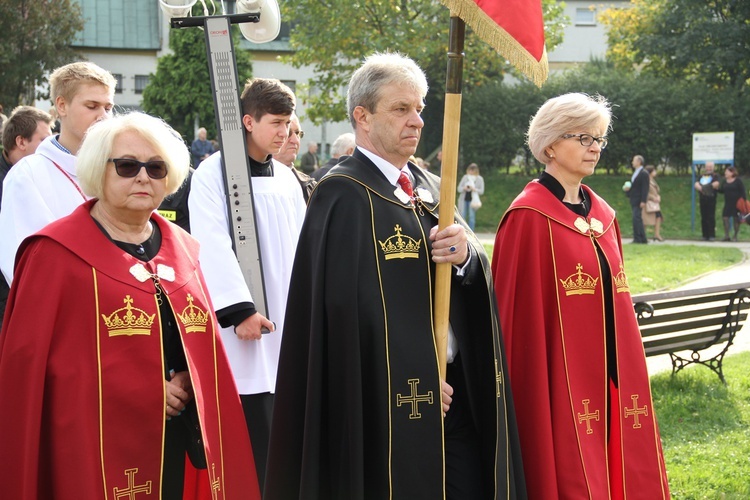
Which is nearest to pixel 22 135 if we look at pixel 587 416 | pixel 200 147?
pixel 587 416

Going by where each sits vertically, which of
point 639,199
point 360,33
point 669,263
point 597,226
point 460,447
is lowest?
point 460,447

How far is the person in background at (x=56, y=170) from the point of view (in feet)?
15.6

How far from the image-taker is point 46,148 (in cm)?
500

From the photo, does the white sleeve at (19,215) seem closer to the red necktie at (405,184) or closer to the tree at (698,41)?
the red necktie at (405,184)

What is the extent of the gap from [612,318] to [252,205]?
1894 millimetres

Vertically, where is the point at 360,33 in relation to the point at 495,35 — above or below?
above

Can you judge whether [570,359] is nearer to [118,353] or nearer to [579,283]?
[579,283]

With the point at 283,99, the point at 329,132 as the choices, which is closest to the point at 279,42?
the point at 329,132

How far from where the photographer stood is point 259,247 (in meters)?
5.29

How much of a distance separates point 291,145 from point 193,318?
269 centimetres

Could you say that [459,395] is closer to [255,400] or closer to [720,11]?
[255,400]

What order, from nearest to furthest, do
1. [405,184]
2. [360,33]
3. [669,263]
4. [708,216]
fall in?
[405,184] → [669,263] → [708,216] → [360,33]

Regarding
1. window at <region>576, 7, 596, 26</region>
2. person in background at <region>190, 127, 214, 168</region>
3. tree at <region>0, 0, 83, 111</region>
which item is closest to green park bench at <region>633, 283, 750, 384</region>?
person in background at <region>190, 127, 214, 168</region>

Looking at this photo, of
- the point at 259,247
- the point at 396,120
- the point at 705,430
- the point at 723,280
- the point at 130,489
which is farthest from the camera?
the point at 723,280
